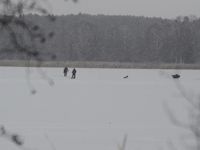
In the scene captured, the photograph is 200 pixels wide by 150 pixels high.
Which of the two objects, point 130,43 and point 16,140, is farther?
point 130,43

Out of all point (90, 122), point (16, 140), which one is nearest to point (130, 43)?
point (90, 122)

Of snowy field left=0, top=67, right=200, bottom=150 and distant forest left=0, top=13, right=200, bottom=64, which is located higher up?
snowy field left=0, top=67, right=200, bottom=150

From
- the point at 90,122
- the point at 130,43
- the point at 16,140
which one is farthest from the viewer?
the point at 130,43

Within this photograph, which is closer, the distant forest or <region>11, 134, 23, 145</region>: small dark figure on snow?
<region>11, 134, 23, 145</region>: small dark figure on snow

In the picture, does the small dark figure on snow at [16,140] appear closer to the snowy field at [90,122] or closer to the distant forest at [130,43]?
the snowy field at [90,122]

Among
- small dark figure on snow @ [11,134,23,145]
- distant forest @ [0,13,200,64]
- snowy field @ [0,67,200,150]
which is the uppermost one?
small dark figure on snow @ [11,134,23,145]

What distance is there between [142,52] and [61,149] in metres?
64.3

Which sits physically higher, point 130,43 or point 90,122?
point 90,122

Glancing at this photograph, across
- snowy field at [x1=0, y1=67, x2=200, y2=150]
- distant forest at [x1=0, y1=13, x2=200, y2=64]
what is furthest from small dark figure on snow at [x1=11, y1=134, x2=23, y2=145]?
distant forest at [x1=0, y1=13, x2=200, y2=64]

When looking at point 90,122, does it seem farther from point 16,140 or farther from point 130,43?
point 130,43

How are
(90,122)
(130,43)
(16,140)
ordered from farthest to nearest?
1. (130,43)
2. (90,122)
3. (16,140)

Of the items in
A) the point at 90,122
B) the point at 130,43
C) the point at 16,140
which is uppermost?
the point at 16,140

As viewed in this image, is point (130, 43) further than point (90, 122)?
Yes

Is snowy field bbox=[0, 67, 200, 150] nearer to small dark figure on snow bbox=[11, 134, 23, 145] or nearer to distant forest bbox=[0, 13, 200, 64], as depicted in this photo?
small dark figure on snow bbox=[11, 134, 23, 145]
